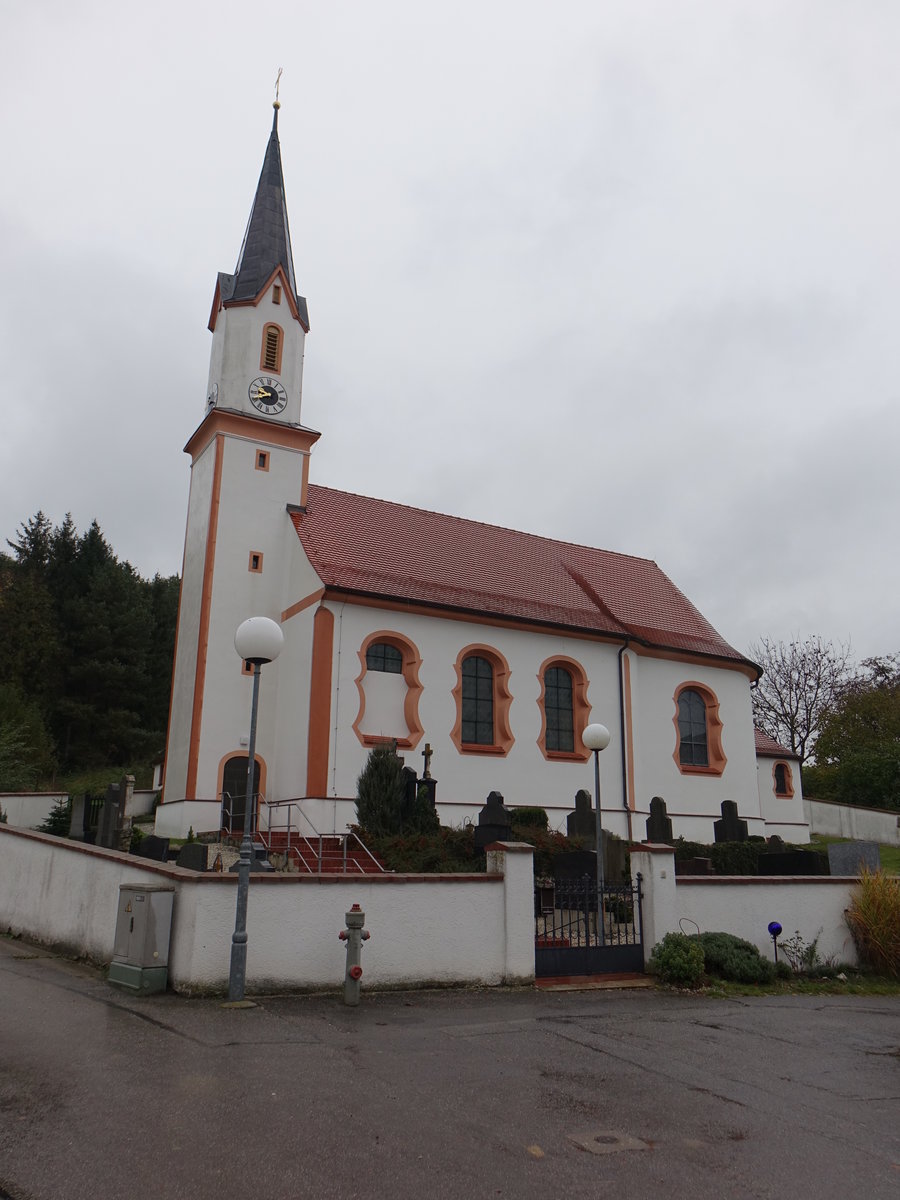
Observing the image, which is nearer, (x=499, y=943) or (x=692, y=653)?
(x=499, y=943)

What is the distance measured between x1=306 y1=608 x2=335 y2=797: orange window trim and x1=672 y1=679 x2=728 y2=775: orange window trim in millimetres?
10668

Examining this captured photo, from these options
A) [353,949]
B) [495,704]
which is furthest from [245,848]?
[495,704]

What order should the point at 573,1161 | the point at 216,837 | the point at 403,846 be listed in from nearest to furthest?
the point at 573,1161, the point at 403,846, the point at 216,837

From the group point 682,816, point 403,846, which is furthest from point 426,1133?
point 682,816

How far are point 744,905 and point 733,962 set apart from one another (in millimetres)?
1346

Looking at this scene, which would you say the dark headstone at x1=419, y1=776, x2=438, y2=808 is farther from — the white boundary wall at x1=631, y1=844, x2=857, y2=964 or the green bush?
the green bush

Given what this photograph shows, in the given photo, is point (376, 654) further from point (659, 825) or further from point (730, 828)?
point (730, 828)

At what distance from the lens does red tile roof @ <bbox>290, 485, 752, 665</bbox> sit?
23.7 metres

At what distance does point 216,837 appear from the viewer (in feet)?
63.7

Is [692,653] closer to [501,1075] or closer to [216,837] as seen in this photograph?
[216,837]

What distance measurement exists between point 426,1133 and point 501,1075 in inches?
58.3

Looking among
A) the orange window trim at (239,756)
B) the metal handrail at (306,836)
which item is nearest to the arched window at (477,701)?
the metal handrail at (306,836)

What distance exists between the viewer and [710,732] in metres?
27.7

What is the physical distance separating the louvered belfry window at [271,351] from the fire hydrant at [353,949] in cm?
1910
